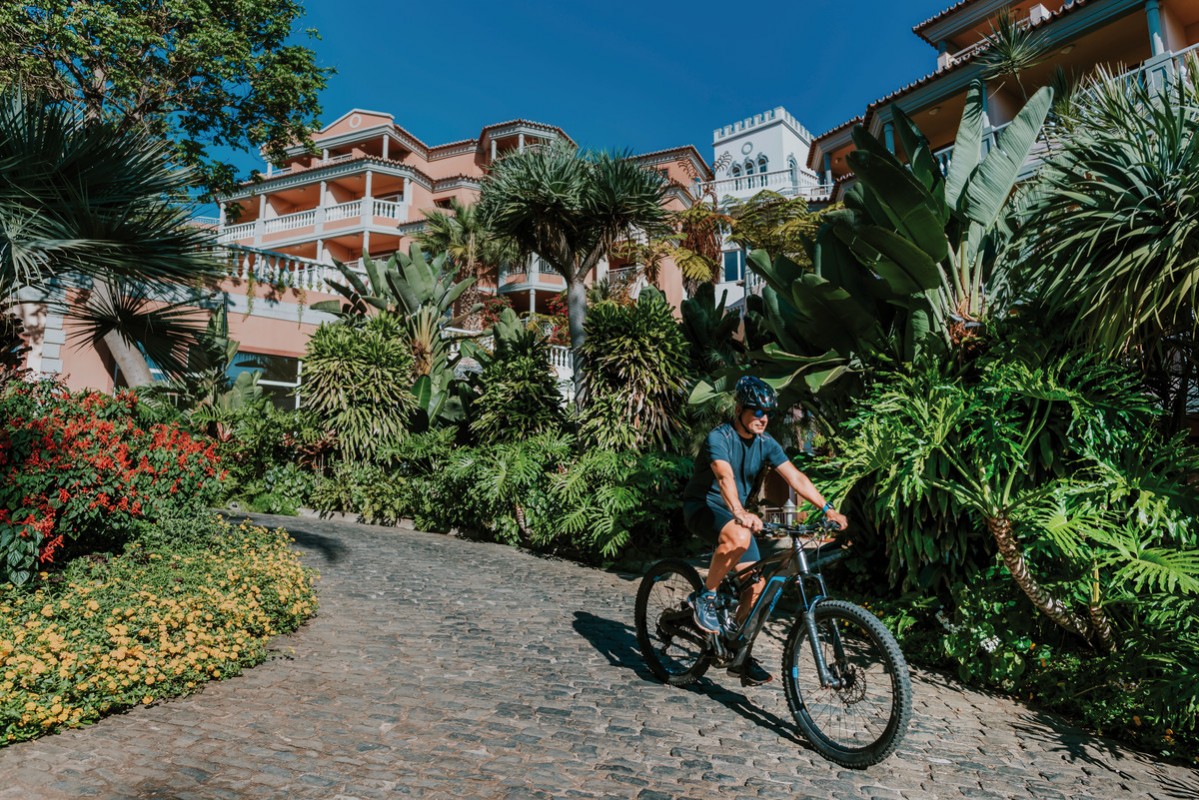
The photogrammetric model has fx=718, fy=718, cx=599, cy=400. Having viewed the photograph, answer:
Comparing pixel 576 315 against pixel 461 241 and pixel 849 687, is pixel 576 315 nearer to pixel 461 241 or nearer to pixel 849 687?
pixel 849 687

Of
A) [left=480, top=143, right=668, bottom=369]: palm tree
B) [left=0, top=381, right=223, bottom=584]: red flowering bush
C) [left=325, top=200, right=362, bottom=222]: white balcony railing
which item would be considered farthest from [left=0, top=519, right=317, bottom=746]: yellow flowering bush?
[left=325, top=200, right=362, bottom=222]: white balcony railing

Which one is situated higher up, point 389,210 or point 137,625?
point 389,210

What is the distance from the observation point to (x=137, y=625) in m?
4.62

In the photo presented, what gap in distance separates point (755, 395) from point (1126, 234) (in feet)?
9.30

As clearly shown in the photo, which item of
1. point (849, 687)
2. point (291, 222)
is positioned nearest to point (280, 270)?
point (849, 687)

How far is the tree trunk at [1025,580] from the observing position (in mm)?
4570

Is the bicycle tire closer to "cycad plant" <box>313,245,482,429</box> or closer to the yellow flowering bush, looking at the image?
the yellow flowering bush

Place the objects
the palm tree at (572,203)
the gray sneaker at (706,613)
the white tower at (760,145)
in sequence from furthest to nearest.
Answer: the white tower at (760,145), the palm tree at (572,203), the gray sneaker at (706,613)

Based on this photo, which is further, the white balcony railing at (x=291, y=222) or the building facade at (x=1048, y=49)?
the white balcony railing at (x=291, y=222)

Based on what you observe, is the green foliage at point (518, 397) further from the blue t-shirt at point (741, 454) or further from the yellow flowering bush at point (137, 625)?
the blue t-shirt at point (741, 454)

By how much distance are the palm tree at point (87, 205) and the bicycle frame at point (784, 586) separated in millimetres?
6050

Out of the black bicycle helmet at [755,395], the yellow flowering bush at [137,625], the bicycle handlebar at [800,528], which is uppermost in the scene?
the black bicycle helmet at [755,395]

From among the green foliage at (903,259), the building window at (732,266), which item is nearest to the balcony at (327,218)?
the building window at (732,266)

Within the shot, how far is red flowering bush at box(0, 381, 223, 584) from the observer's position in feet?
18.1
